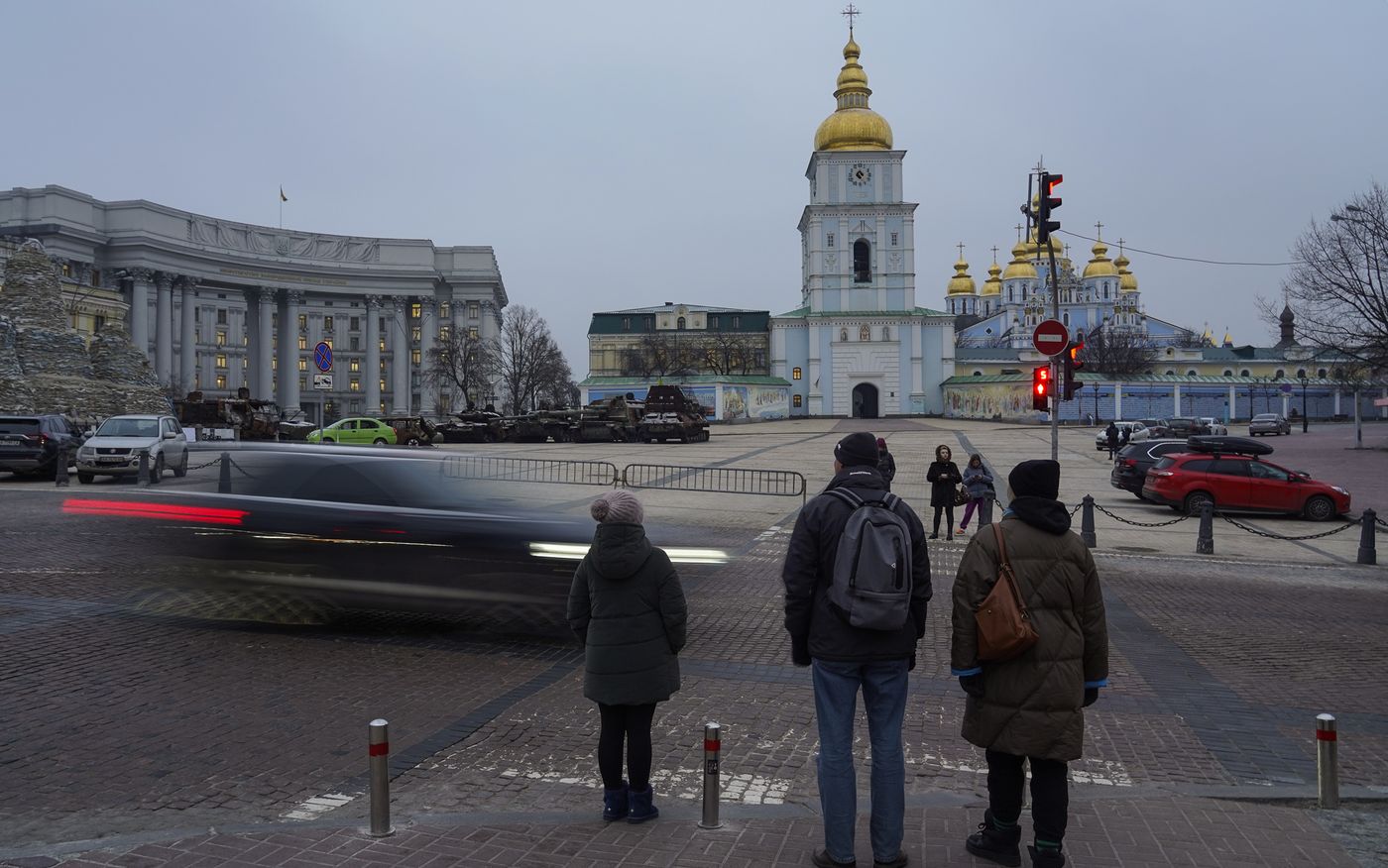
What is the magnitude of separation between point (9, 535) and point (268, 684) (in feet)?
32.2

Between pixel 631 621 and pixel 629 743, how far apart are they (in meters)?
0.61

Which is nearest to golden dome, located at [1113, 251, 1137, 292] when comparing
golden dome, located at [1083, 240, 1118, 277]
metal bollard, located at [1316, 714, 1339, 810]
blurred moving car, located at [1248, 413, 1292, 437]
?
golden dome, located at [1083, 240, 1118, 277]

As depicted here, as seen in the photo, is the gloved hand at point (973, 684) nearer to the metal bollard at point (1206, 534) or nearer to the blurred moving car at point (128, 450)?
the metal bollard at point (1206, 534)

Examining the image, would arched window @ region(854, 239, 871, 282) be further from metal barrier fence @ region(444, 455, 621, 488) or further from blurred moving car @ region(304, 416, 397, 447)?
metal barrier fence @ region(444, 455, 621, 488)

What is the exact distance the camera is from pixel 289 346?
98812 millimetres

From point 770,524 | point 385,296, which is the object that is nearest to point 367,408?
point 385,296

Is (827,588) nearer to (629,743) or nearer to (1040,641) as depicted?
(1040,641)

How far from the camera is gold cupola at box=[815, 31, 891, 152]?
8925 centimetres

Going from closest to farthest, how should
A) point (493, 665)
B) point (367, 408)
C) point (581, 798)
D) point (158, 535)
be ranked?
1. point (581, 798)
2. point (493, 665)
3. point (158, 535)
4. point (367, 408)

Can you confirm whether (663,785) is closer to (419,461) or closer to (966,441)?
(419,461)

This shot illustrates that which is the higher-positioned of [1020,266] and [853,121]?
[853,121]

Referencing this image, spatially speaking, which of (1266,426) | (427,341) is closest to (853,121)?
(1266,426)

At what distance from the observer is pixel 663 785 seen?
5.55m

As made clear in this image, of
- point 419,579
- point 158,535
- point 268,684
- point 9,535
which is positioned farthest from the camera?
point 9,535
